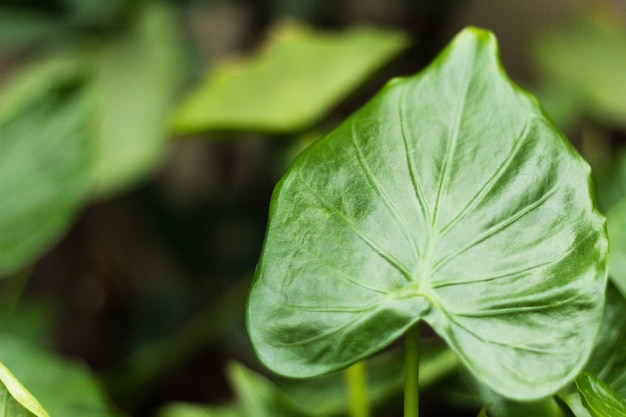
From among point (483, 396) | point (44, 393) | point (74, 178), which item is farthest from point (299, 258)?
point (74, 178)

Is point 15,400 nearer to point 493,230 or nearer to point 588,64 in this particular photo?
point 493,230

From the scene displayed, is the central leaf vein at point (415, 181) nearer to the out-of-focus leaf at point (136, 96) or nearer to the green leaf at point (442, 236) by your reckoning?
the green leaf at point (442, 236)

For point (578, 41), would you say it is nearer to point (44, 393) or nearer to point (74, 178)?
point (74, 178)

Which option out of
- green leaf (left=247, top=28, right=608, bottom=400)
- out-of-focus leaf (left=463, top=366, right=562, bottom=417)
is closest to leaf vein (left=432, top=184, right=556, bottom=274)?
green leaf (left=247, top=28, right=608, bottom=400)

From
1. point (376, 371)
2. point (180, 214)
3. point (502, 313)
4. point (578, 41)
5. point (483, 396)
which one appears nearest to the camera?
point (502, 313)

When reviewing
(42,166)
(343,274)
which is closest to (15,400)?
(343,274)

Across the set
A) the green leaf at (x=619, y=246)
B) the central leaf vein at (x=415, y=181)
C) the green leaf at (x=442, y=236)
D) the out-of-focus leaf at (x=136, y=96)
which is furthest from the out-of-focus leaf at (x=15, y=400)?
the out-of-focus leaf at (x=136, y=96)

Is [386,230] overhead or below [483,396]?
overhead

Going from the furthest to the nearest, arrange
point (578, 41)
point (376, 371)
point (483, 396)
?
point (578, 41), point (376, 371), point (483, 396)
